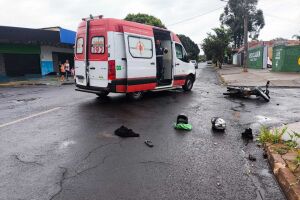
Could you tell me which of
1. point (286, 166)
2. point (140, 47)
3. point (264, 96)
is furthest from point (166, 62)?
point (286, 166)

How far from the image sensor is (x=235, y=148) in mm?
5309

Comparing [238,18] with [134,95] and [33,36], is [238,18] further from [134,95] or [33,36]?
[134,95]

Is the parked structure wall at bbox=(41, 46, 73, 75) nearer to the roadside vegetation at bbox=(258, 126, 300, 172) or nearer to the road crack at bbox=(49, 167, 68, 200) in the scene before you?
the road crack at bbox=(49, 167, 68, 200)

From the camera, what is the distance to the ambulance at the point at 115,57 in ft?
30.5

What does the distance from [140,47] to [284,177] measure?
7336 millimetres

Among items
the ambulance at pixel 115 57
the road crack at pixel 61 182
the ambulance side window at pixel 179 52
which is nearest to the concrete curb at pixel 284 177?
the road crack at pixel 61 182

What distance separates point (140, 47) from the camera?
402 inches

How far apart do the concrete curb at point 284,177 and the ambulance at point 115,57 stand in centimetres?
583

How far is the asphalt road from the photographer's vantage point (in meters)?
3.60

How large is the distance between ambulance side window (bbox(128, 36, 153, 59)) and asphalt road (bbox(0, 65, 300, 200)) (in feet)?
8.08

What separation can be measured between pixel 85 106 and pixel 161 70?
405 cm

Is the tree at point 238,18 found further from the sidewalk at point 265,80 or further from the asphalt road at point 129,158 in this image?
the asphalt road at point 129,158

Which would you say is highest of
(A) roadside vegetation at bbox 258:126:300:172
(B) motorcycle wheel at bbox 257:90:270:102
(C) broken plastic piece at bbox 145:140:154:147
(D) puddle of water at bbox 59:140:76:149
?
(B) motorcycle wheel at bbox 257:90:270:102

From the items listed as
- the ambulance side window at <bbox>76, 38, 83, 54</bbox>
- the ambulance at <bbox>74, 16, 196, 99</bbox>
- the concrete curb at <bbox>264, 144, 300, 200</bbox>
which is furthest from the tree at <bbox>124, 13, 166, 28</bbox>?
the concrete curb at <bbox>264, 144, 300, 200</bbox>
